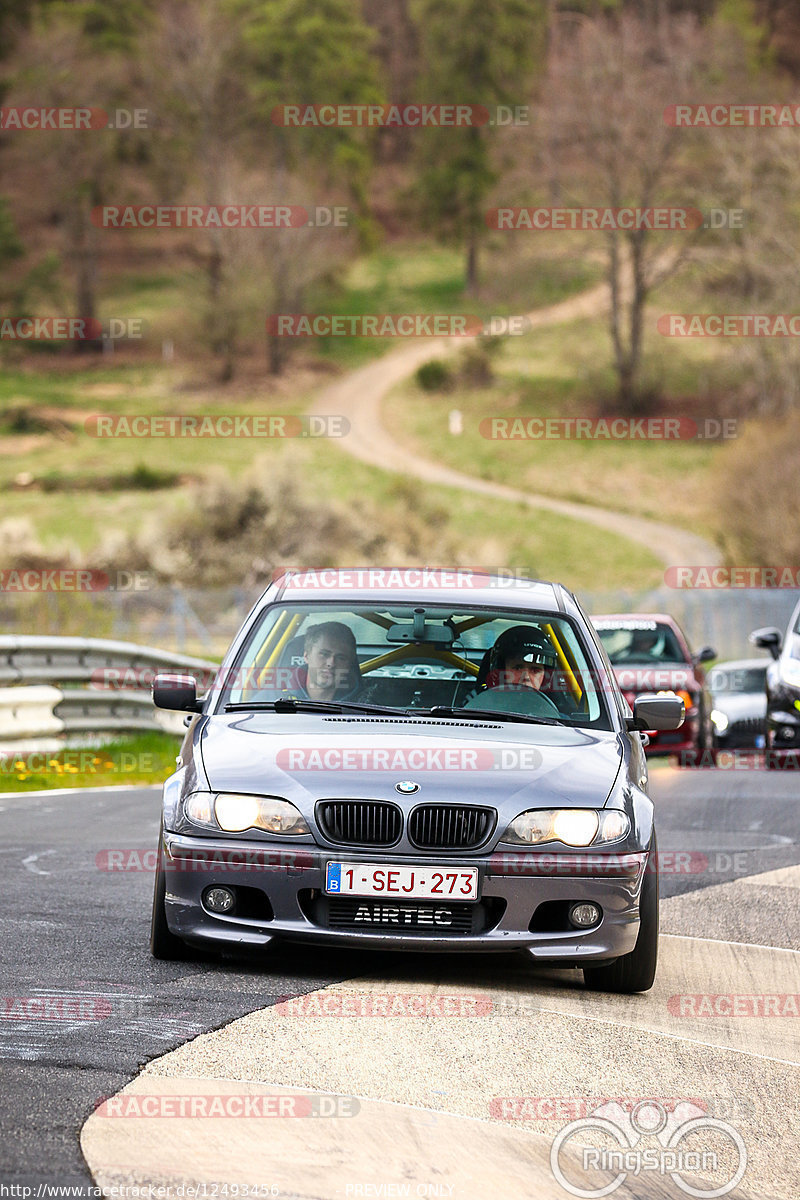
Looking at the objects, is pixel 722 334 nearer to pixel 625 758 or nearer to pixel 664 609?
pixel 664 609

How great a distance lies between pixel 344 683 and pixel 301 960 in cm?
120

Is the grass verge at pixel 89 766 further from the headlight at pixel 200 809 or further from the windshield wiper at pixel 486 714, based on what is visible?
the headlight at pixel 200 809

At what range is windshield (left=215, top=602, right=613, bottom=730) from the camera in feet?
23.6

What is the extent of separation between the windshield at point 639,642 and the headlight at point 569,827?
13.0 metres

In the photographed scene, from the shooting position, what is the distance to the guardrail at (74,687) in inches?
583

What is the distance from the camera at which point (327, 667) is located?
24.0ft

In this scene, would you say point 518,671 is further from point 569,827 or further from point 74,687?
point 74,687

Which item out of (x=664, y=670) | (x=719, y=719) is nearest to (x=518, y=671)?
(x=664, y=670)

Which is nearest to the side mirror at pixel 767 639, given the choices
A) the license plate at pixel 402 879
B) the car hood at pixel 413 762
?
the car hood at pixel 413 762

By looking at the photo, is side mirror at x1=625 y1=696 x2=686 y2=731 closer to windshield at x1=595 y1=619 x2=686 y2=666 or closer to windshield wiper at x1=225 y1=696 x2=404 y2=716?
windshield wiper at x1=225 y1=696 x2=404 y2=716

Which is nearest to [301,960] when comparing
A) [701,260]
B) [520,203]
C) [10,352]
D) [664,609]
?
[664,609]

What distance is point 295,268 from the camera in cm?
8562

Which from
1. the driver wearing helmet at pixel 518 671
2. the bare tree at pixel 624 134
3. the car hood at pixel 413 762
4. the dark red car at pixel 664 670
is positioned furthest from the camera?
the bare tree at pixel 624 134

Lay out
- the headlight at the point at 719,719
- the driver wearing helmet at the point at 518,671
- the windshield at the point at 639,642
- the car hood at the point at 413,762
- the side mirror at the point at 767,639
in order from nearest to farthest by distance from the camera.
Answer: the car hood at the point at 413,762, the driver wearing helmet at the point at 518,671, the side mirror at the point at 767,639, the windshield at the point at 639,642, the headlight at the point at 719,719
